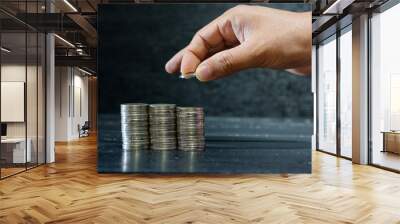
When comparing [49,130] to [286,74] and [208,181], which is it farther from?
[286,74]

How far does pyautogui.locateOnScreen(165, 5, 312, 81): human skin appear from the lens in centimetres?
519

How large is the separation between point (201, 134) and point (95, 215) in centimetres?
207

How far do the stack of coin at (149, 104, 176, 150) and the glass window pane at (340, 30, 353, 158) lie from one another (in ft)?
15.3

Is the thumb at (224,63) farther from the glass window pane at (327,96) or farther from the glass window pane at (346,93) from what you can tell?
the glass window pane at (327,96)

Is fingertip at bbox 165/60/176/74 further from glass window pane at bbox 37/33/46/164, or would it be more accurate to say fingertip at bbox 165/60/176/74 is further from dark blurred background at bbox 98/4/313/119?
glass window pane at bbox 37/33/46/164

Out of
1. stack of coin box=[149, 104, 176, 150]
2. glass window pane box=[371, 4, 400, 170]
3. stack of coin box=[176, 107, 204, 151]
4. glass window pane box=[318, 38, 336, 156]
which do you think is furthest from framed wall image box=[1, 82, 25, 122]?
glass window pane box=[318, 38, 336, 156]

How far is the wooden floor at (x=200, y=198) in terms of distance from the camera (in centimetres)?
368

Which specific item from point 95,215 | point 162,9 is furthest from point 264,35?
point 95,215

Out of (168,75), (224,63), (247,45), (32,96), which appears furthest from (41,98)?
(247,45)

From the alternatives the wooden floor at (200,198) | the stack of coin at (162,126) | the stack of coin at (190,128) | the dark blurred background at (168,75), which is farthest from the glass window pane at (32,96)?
the stack of coin at (190,128)

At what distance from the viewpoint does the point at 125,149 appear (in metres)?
5.50

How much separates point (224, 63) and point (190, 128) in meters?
1.01

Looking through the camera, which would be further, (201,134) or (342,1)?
(342,1)

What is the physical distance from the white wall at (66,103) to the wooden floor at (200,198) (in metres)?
8.30
